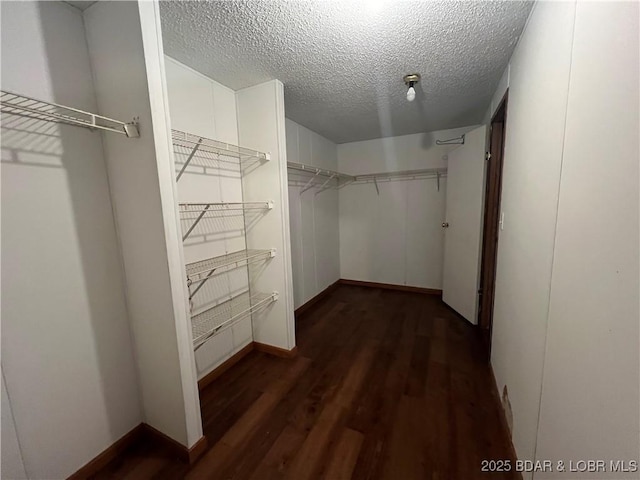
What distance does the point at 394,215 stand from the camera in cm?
372

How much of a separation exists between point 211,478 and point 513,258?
202cm

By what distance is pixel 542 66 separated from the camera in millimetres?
1104

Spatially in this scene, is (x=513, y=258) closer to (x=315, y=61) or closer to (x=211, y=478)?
(x=315, y=61)

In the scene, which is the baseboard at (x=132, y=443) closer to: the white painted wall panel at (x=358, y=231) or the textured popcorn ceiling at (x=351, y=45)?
the textured popcorn ceiling at (x=351, y=45)

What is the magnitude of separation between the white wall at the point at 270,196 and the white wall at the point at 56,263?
40.2 inches

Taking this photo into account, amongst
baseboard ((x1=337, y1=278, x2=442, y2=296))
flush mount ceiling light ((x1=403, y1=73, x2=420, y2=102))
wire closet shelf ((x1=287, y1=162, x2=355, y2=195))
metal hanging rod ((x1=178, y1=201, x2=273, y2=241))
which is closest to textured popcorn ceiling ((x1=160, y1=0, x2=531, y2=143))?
flush mount ceiling light ((x1=403, y1=73, x2=420, y2=102))

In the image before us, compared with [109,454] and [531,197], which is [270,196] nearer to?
[531,197]

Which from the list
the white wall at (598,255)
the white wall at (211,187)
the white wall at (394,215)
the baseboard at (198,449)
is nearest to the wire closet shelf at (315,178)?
the white wall at (394,215)

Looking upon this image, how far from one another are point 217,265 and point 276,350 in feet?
3.30

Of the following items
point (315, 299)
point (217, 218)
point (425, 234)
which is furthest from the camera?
point (425, 234)

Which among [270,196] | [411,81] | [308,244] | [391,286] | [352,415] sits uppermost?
[411,81]

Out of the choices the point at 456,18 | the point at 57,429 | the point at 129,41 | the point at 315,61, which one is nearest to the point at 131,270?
the point at 57,429

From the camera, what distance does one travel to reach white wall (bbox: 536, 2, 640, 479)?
55 cm

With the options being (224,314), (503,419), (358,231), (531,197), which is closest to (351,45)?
(531,197)
